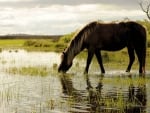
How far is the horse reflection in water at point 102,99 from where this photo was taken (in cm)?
1044

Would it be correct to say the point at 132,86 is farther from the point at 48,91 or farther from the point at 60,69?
the point at 60,69

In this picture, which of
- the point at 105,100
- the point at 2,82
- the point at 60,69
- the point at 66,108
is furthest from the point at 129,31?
the point at 66,108

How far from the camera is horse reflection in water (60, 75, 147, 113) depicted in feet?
34.2

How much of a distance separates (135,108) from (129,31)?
402 inches

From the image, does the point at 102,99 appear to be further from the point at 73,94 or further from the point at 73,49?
the point at 73,49

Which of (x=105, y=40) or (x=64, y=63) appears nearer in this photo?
(x=64, y=63)

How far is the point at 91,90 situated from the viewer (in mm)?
14000

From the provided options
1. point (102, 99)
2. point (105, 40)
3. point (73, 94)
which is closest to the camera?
point (102, 99)

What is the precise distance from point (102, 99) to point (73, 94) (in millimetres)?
1477

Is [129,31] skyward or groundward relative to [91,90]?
skyward

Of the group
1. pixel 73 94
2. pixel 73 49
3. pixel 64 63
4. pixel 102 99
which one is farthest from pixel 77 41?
pixel 102 99

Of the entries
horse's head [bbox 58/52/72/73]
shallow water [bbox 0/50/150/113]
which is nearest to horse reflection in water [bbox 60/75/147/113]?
shallow water [bbox 0/50/150/113]

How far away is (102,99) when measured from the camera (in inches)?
468

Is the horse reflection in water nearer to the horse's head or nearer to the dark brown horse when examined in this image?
the horse's head
